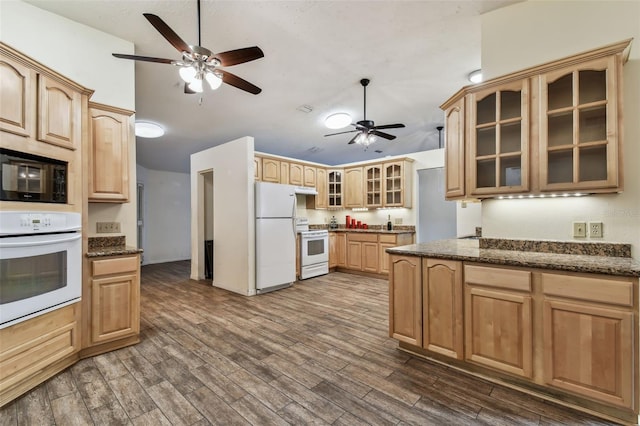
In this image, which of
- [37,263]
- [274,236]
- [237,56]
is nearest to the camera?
[37,263]

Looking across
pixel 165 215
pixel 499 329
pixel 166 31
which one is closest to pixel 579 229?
pixel 499 329

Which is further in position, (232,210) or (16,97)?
(232,210)

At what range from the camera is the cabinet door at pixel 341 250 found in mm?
5871

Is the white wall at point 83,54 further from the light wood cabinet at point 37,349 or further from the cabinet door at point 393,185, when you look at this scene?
the cabinet door at point 393,185

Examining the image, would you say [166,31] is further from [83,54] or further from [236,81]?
[83,54]

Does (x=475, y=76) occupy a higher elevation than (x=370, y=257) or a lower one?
higher

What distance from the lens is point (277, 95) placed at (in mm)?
4098

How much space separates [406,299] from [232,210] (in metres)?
3.13

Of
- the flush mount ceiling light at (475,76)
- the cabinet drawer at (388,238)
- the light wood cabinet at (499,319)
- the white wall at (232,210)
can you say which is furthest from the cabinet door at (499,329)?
the cabinet drawer at (388,238)

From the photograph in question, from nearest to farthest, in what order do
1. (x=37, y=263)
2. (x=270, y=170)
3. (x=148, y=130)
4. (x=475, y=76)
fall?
(x=37, y=263)
(x=475, y=76)
(x=148, y=130)
(x=270, y=170)

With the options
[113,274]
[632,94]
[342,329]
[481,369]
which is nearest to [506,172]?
[632,94]

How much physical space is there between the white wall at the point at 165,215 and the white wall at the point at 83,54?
14.7 feet

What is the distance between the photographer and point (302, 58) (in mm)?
3197

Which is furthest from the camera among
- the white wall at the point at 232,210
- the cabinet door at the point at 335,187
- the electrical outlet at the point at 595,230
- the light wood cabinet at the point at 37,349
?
the cabinet door at the point at 335,187
